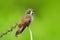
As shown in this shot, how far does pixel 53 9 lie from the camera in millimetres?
2326

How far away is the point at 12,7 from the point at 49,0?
1.16 feet

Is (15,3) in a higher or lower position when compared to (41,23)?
higher

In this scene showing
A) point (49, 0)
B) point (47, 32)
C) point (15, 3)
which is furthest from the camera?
point (49, 0)

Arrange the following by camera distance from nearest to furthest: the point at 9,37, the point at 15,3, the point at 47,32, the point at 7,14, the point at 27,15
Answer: the point at 27,15 → the point at 9,37 → the point at 47,32 → the point at 7,14 → the point at 15,3

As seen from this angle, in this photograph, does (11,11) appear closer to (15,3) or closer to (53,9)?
(15,3)

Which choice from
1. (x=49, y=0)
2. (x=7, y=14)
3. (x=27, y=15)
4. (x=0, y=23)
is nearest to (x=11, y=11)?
(x=7, y=14)

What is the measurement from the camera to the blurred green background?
1.81 meters

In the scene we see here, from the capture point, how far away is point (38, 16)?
1.98 m

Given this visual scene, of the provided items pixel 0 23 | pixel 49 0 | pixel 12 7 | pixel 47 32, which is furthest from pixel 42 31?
pixel 49 0

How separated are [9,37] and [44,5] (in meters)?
0.74

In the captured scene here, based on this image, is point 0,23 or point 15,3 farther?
point 15,3

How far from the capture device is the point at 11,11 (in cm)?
212

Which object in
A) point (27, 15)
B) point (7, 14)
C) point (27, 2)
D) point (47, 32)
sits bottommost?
point (27, 15)

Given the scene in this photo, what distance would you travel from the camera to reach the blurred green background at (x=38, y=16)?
5.93 ft
